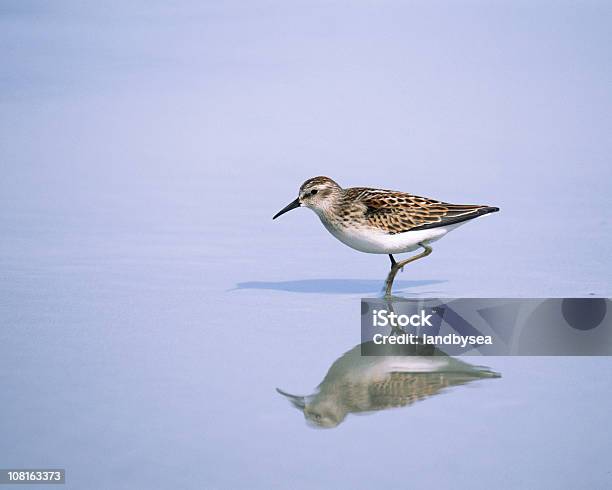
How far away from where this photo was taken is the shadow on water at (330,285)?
36.2 feet

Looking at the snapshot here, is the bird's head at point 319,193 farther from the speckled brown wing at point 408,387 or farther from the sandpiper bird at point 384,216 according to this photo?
the speckled brown wing at point 408,387

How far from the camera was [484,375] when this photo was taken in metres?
7.96

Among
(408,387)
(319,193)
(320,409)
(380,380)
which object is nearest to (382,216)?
(319,193)

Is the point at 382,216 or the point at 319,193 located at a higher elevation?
the point at 319,193

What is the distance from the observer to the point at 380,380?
25.6 feet

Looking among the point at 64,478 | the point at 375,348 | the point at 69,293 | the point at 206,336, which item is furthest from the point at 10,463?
the point at 69,293

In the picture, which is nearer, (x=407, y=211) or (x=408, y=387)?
(x=408, y=387)

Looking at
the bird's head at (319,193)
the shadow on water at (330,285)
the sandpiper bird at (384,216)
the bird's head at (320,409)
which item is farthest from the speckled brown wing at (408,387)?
the bird's head at (319,193)

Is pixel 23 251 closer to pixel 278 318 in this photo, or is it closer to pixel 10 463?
pixel 278 318

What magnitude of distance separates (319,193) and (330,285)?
3.53ft

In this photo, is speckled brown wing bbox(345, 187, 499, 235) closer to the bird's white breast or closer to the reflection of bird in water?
the bird's white breast

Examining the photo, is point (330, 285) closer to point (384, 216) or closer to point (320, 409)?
point (384, 216)

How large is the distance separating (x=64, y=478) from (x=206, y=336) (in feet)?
10.4

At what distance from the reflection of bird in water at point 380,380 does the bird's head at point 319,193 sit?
272 centimetres
